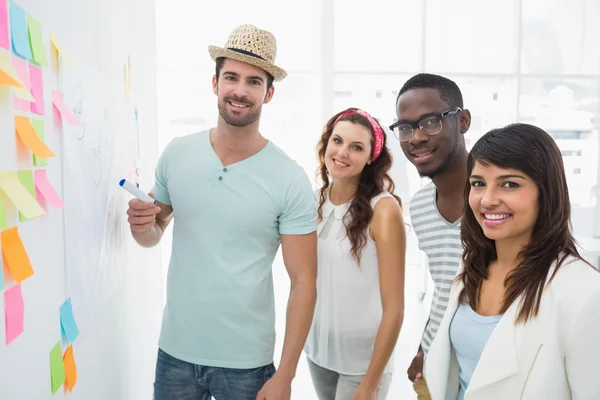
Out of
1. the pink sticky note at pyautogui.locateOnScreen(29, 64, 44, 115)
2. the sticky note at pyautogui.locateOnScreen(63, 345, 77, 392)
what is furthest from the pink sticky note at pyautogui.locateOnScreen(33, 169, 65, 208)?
the sticky note at pyautogui.locateOnScreen(63, 345, 77, 392)

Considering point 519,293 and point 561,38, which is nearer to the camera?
point 519,293

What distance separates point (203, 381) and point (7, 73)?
1.07 meters

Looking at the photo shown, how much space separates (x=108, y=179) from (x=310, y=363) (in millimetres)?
990

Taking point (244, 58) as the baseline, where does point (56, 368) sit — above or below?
below

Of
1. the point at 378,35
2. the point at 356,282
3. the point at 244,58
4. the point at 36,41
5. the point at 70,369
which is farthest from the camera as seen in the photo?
the point at 378,35

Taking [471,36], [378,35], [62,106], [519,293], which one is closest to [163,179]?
[62,106]

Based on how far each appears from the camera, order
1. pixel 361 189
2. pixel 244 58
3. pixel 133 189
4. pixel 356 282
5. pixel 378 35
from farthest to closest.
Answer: pixel 378 35, pixel 361 189, pixel 356 282, pixel 244 58, pixel 133 189

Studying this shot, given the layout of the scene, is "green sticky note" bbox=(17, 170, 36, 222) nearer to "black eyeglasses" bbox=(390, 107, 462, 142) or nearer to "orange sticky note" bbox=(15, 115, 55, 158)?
"orange sticky note" bbox=(15, 115, 55, 158)

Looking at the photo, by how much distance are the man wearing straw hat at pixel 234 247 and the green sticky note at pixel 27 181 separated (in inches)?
24.4

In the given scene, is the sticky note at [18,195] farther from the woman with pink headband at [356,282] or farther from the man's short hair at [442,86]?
the man's short hair at [442,86]

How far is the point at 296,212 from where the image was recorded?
147 cm

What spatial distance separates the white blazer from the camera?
0.94 meters

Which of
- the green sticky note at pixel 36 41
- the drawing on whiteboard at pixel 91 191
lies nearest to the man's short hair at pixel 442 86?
the drawing on whiteboard at pixel 91 191

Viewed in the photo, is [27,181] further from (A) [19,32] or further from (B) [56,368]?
(B) [56,368]
